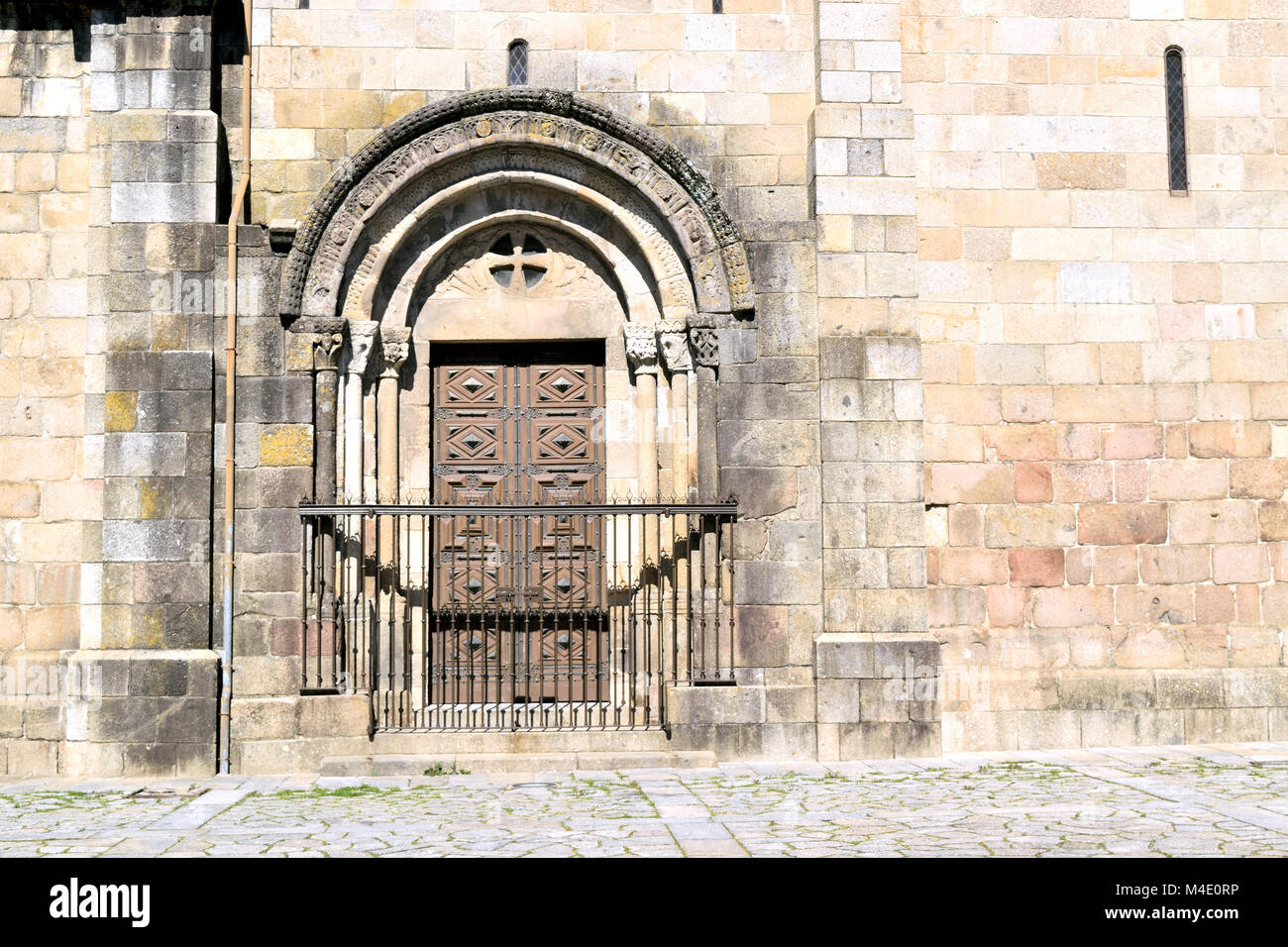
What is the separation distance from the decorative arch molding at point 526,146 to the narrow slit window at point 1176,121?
3.27 m

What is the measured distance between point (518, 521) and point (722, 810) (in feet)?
10.4

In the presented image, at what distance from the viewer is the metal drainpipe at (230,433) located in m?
8.63

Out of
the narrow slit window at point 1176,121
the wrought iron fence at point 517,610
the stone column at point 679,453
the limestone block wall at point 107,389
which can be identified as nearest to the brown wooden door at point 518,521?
the wrought iron fence at point 517,610

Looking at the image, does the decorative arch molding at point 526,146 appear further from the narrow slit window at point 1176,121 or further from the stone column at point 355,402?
the narrow slit window at point 1176,121

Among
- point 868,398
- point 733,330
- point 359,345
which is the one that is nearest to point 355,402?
point 359,345

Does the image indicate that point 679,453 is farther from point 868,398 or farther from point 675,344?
point 868,398

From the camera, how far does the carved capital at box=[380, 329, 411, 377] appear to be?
9.30 metres

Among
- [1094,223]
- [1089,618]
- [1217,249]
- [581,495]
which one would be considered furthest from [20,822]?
[1217,249]

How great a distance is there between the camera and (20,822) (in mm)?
6848

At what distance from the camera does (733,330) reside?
29.9ft

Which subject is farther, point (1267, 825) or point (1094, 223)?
point (1094, 223)

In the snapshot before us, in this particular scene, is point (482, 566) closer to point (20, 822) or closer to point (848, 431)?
point (848, 431)

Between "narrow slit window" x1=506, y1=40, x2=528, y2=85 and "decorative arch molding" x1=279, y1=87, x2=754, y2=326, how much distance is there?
0.27 metres

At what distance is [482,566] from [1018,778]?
3825mm
